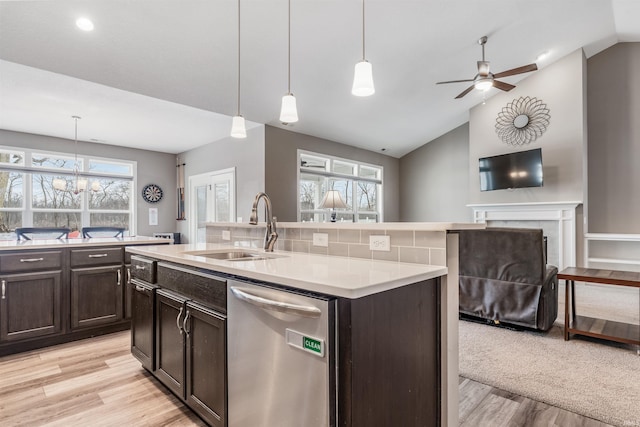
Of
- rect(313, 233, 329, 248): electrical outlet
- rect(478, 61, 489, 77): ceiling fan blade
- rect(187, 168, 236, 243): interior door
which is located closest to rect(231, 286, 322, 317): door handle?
rect(313, 233, 329, 248): electrical outlet

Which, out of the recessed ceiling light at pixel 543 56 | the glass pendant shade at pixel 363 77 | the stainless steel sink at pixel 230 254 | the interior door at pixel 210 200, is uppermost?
the recessed ceiling light at pixel 543 56

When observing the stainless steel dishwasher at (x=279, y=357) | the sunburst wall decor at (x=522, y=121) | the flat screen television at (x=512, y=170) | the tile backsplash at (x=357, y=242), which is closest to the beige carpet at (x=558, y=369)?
the tile backsplash at (x=357, y=242)

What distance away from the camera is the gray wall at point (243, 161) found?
209 inches

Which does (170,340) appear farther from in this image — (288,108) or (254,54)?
(254,54)

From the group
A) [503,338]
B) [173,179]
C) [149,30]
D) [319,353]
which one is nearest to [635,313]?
[503,338]

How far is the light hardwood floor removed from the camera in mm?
1738

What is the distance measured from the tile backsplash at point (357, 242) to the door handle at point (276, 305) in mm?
645

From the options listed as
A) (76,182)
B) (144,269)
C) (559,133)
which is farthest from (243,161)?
(559,133)

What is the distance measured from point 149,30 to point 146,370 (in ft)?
9.74

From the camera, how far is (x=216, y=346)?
4.99ft

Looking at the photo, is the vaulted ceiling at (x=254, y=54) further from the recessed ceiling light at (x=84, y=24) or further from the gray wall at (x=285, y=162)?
the gray wall at (x=285, y=162)

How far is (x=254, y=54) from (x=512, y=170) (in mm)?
4436

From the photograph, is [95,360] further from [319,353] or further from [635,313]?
[635,313]

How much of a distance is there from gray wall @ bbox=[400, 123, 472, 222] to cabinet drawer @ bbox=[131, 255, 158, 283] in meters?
6.24
